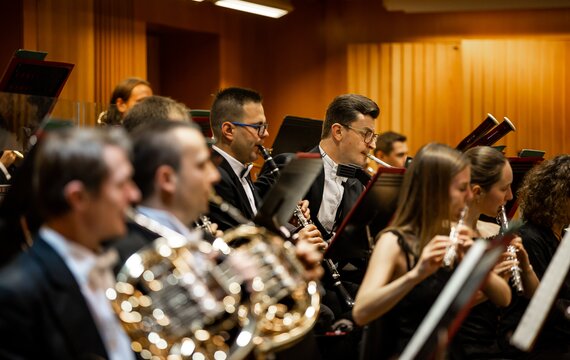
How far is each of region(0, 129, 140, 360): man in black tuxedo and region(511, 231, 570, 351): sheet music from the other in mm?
1048

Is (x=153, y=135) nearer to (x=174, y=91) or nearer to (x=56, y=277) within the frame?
(x=56, y=277)

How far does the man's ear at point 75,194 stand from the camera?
1788 millimetres

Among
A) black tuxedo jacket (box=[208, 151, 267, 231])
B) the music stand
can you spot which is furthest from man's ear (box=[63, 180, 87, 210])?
the music stand

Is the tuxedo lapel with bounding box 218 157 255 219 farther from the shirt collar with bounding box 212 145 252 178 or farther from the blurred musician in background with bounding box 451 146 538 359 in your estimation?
the blurred musician in background with bounding box 451 146 538 359

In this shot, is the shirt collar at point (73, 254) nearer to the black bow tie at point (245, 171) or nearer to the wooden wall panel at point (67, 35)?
the black bow tie at point (245, 171)

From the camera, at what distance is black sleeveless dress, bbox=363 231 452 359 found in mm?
2990

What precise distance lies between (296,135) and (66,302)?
2.93 m

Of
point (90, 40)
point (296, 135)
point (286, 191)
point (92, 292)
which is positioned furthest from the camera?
point (90, 40)

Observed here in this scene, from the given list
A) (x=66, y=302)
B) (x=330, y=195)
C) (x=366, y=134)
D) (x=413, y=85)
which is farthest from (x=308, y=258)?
(x=413, y=85)

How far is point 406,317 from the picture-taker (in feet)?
9.91

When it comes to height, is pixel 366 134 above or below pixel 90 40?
below

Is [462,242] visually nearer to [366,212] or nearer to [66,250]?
[366,212]

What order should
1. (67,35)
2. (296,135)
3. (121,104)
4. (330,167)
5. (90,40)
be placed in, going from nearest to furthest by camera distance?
(330,167)
(296,135)
(121,104)
(67,35)
(90,40)

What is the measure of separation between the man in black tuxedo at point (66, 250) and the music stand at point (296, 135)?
2.69m
